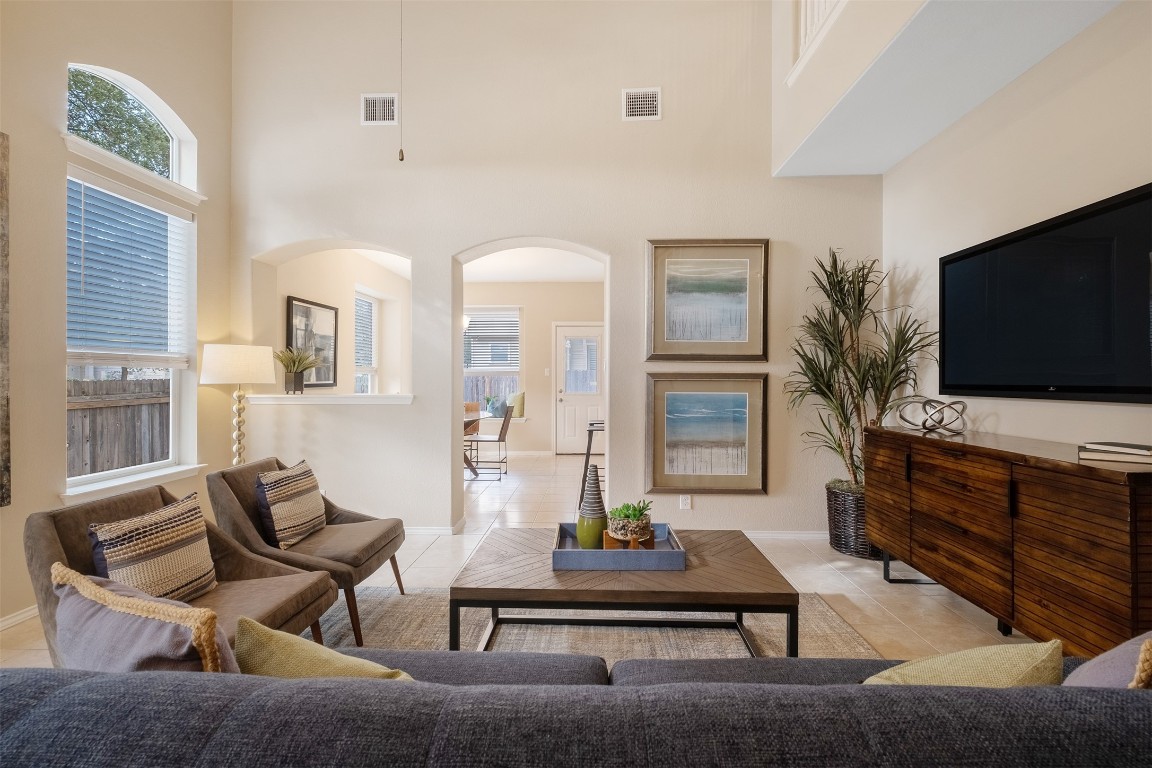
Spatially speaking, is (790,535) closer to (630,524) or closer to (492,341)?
(630,524)

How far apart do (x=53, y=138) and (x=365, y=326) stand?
4.44 meters

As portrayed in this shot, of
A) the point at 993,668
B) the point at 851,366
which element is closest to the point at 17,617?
the point at 993,668

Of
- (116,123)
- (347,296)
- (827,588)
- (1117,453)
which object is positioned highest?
(116,123)

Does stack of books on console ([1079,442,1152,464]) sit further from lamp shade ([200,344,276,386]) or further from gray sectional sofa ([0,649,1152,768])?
lamp shade ([200,344,276,386])

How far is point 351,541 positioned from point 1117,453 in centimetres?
304

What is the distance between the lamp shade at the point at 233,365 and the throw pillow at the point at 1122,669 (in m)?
4.07

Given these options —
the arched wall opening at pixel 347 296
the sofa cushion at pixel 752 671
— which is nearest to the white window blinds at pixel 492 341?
the arched wall opening at pixel 347 296

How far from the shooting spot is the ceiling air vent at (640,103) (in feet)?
12.9

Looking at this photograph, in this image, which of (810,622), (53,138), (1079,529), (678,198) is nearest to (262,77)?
(53,138)

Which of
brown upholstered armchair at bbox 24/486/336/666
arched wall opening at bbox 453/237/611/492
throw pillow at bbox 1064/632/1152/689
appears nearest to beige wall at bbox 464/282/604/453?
arched wall opening at bbox 453/237/611/492

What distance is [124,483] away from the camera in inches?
121

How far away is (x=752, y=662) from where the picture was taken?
139cm

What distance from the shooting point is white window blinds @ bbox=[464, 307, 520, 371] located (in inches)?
323

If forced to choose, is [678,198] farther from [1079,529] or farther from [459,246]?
[1079,529]
